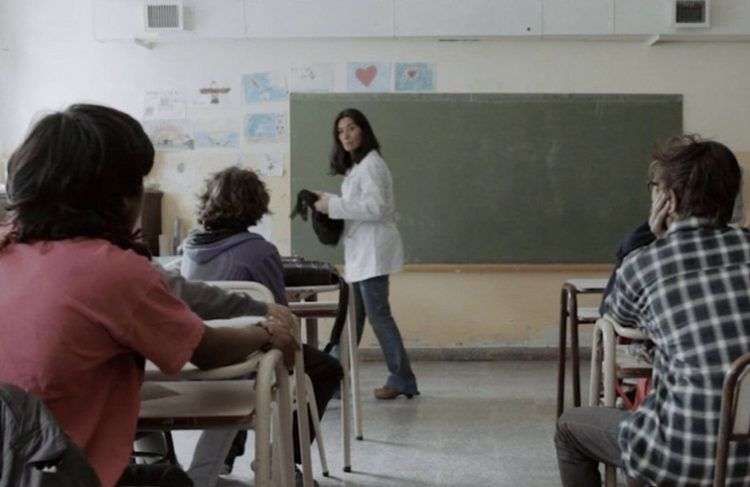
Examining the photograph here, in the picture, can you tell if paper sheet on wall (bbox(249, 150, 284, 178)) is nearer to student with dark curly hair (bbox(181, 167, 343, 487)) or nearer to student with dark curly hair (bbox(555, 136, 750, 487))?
student with dark curly hair (bbox(181, 167, 343, 487))

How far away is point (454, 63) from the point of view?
5883mm

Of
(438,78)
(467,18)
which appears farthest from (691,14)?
(438,78)

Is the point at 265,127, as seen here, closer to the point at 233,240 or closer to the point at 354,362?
the point at 354,362

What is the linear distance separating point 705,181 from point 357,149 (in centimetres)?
284

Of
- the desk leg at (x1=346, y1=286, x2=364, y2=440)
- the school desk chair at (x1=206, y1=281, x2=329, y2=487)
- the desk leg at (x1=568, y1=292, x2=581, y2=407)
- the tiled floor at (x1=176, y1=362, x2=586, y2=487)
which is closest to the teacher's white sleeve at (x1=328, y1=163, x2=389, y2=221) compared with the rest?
the desk leg at (x1=346, y1=286, x2=364, y2=440)

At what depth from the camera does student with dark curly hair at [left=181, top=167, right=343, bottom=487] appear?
10.1 feet

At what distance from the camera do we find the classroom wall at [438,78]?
589 cm

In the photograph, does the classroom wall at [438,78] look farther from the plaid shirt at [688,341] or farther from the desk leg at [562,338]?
the plaid shirt at [688,341]

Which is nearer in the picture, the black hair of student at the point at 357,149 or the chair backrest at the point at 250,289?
the chair backrest at the point at 250,289

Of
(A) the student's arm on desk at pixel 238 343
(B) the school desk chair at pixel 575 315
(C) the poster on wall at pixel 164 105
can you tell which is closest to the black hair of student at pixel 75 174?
(A) the student's arm on desk at pixel 238 343

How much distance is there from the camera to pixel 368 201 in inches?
183

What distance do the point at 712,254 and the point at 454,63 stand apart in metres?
4.10

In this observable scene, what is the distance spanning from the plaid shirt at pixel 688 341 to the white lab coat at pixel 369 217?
2.69 meters

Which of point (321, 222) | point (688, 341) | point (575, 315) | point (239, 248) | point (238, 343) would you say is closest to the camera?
point (238, 343)
